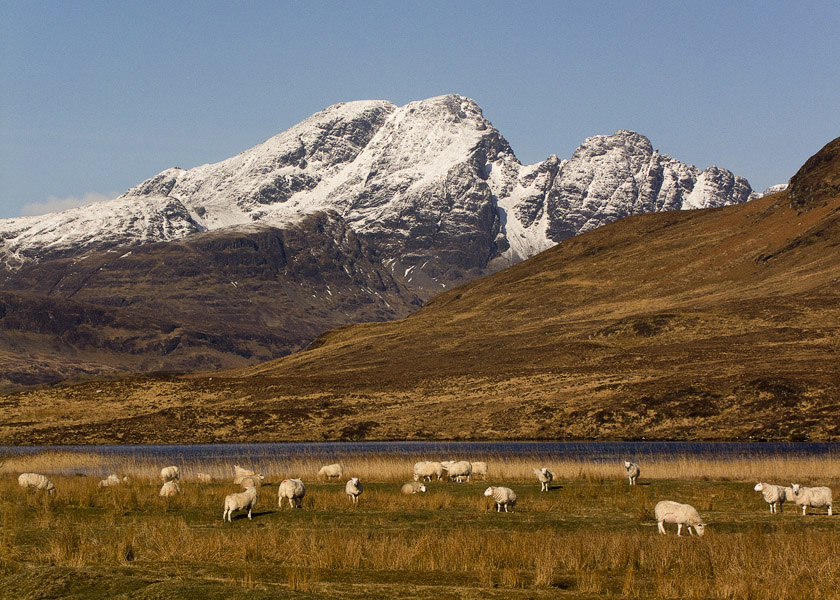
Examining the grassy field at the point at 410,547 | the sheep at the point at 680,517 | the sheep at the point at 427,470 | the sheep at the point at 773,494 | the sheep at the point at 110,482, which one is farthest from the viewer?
the sheep at the point at 427,470

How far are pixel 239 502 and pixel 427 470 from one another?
1696 centimetres

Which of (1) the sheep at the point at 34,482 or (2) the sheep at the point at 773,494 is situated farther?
(1) the sheep at the point at 34,482

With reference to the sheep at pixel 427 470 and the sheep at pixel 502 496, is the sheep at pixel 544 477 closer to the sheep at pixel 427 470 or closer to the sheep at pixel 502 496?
the sheep at pixel 502 496

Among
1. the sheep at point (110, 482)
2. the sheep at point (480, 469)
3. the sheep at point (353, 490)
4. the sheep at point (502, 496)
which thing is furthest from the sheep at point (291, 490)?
the sheep at point (480, 469)

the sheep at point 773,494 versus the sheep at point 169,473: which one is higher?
the sheep at point 169,473

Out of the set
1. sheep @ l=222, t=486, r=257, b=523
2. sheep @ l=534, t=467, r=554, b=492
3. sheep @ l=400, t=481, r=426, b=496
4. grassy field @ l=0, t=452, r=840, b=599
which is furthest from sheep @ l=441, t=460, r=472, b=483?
sheep @ l=222, t=486, r=257, b=523

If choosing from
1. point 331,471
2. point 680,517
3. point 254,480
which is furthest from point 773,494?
point 331,471

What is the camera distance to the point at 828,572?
21406 mm

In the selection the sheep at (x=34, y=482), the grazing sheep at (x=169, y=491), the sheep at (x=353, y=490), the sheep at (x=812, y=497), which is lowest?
the sheep at (x=812, y=497)

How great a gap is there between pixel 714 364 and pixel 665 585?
10278cm

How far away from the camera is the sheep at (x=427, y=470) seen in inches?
1844

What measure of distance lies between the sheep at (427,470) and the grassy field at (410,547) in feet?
16.9

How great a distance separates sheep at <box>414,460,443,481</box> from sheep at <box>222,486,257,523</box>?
47.6 ft

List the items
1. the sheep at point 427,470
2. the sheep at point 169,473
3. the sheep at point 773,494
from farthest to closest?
the sheep at point 427,470
the sheep at point 169,473
the sheep at point 773,494
